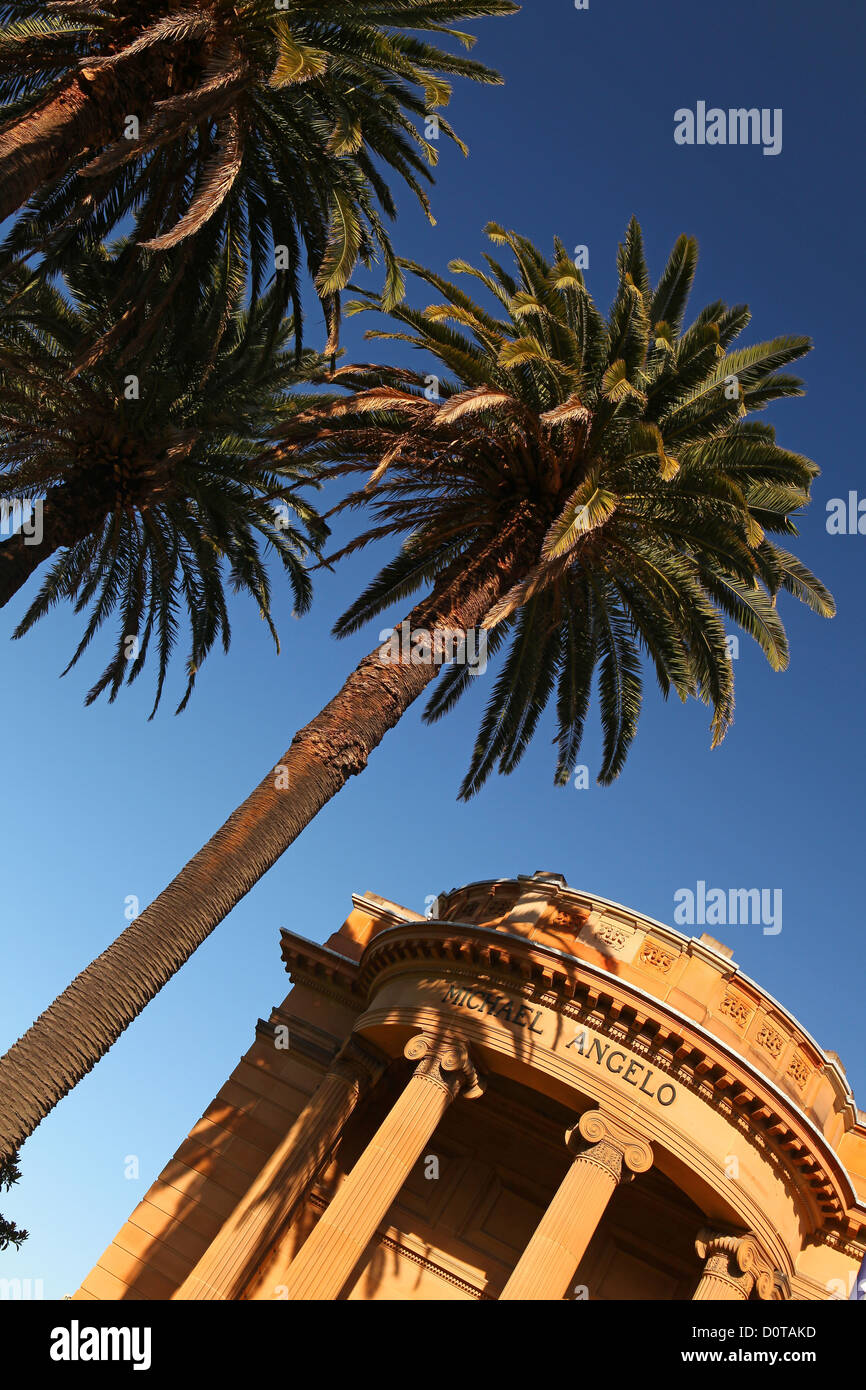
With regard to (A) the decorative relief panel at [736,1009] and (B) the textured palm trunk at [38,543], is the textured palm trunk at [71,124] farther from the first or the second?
(A) the decorative relief panel at [736,1009]

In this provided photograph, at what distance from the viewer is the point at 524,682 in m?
18.2

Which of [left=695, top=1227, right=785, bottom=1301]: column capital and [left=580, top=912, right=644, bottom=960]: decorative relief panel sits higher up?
[left=580, top=912, right=644, bottom=960]: decorative relief panel

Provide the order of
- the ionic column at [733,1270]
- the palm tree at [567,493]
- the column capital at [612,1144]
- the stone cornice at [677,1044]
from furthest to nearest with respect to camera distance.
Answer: the stone cornice at [677,1044] → the column capital at [612,1144] → the ionic column at [733,1270] → the palm tree at [567,493]

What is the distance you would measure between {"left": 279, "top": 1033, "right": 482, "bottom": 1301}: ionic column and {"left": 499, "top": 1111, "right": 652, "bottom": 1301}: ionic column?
2270 millimetres

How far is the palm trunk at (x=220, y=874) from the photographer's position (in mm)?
10094

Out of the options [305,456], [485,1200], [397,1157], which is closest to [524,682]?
[305,456]

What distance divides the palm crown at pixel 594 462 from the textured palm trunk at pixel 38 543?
427 cm

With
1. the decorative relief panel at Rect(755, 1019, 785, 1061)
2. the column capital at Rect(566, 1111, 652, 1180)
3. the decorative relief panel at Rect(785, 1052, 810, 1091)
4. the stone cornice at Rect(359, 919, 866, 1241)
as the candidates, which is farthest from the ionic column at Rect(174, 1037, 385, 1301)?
the decorative relief panel at Rect(785, 1052, 810, 1091)

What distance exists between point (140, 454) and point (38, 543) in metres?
2.62

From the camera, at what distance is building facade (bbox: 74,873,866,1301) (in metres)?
17.8

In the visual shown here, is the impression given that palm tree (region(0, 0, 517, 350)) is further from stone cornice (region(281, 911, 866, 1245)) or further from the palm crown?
stone cornice (region(281, 911, 866, 1245))

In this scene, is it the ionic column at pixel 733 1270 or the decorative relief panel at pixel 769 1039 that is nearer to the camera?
the ionic column at pixel 733 1270

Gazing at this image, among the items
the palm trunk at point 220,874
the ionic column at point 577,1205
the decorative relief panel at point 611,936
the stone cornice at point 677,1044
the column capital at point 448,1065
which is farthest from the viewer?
the decorative relief panel at point 611,936

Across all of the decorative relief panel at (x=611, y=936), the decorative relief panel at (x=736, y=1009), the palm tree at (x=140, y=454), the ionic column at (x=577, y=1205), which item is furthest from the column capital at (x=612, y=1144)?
the palm tree at (x=140, y=454)
